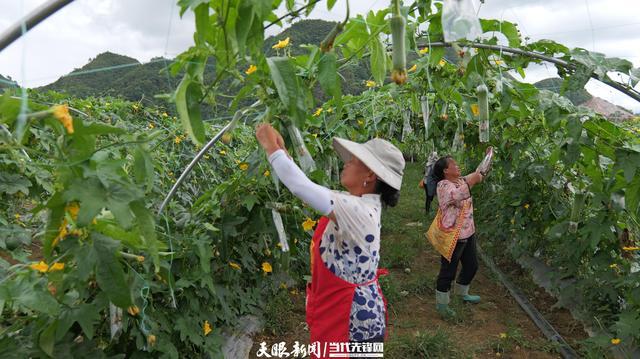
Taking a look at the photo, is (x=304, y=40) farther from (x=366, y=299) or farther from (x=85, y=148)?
(x=85, y=148)

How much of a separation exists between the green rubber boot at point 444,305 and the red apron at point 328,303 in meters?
2.11

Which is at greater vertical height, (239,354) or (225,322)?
(225,322)

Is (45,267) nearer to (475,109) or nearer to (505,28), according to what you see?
(505,28)

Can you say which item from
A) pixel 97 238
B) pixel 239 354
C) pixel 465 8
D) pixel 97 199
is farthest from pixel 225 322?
pixel 465 8

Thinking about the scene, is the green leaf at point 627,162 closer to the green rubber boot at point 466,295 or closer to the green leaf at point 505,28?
the green leaf at point 505,28

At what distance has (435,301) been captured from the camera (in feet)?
14.0

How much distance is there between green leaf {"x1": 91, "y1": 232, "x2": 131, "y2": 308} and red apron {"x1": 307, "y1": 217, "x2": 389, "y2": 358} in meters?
0.90

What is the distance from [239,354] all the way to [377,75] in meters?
2.05

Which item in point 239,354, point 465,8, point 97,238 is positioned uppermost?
point 465,8

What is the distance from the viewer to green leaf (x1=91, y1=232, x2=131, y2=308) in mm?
1166

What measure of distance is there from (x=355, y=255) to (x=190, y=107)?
0.91m

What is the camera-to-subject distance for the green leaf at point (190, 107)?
1.17m

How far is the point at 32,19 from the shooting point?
2.81 ft

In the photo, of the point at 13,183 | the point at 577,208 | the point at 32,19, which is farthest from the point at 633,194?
the point at 13,183
